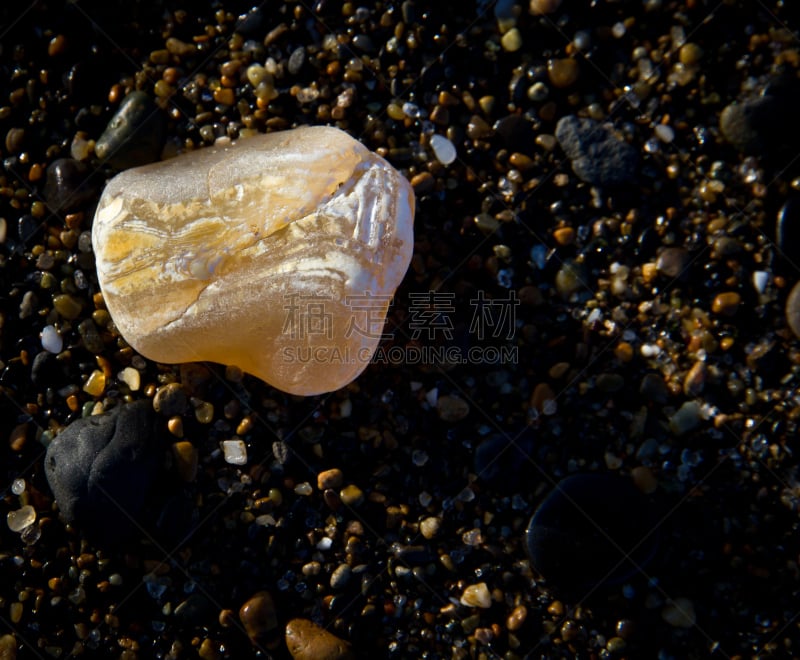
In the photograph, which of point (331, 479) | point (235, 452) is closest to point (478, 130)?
point (331, 479)

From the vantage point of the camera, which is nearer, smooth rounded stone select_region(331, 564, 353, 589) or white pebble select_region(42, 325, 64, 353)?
smooth rounded stone select_region(331, 564, 353, 589)

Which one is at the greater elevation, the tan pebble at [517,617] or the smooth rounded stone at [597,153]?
the smooth rounded stone at [597,153]

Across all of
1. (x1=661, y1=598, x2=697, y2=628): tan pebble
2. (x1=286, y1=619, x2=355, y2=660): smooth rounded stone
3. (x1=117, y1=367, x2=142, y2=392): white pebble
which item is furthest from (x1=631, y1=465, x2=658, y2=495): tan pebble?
(x1=117, y1=367, x2=142, y2=392): white pebble

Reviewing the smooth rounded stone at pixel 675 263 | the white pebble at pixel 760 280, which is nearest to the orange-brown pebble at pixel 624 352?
the smooth rounded stone at pixel 675 263

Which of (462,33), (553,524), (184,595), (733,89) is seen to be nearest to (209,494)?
(184,595)

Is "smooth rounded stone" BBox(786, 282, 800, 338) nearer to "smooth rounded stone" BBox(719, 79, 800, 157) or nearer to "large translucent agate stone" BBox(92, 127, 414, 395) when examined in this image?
"smooth rounded stone" BBox(719, 79, 800, 157)

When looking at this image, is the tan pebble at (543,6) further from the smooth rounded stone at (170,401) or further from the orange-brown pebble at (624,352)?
the smooth rounded stone at (170,401)
